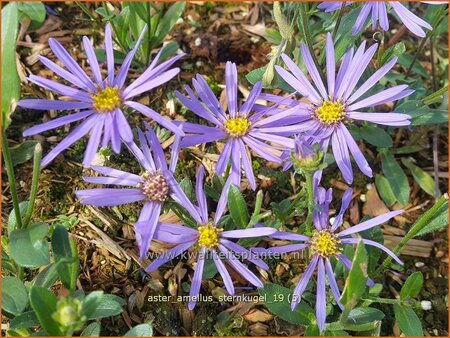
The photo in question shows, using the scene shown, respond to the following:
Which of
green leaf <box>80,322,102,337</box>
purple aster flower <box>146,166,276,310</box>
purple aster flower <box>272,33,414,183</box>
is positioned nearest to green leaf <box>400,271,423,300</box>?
purple aster flower <box>272,33,414,183</box>

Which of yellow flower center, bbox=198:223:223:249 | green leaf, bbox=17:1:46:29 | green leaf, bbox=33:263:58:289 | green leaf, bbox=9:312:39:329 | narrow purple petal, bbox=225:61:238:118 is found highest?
green leaf, bbox=17:1:46:29

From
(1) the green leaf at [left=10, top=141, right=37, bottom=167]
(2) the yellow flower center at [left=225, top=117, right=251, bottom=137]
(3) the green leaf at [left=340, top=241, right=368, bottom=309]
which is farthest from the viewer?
(1) the green leaf at [left=10, top=141, right=37, bottom=167]

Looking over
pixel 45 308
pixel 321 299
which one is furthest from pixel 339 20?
pixel 45 308

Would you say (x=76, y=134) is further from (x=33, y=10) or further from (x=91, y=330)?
(x=33, y=10)

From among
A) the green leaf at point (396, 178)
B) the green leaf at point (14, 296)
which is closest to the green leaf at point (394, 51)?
the green leaf at point (396, 178)

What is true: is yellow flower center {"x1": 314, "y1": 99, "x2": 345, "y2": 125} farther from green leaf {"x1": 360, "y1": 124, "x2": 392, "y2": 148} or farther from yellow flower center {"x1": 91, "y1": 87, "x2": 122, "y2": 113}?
yellow flower center {"x1": 91, "y1": 87, "x2": 122, "y2": 113}

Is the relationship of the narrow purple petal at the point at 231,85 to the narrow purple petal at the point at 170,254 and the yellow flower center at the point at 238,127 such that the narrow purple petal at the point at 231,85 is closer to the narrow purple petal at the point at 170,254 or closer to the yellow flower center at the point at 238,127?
the yellow flower center at the point at 238,127
